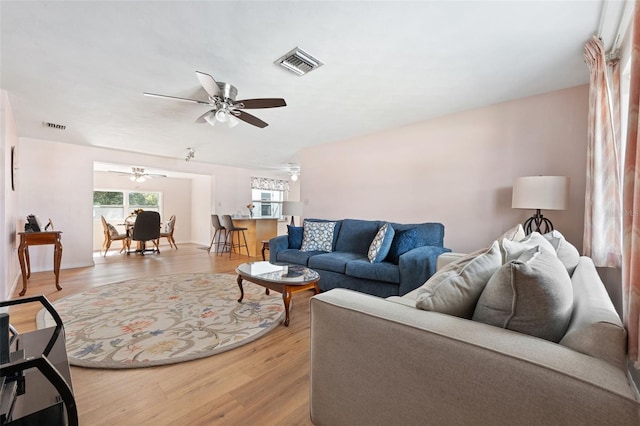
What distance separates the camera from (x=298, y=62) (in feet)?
7.65

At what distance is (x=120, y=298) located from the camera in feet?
10.3

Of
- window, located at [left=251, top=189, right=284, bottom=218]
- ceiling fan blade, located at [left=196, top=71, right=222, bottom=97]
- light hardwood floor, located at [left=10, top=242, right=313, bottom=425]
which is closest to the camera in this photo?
light hardwood floor, located at [left=10, top=242, right=313, bottom=425]

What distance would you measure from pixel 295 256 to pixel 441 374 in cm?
287

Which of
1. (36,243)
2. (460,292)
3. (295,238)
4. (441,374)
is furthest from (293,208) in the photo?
(441,374)

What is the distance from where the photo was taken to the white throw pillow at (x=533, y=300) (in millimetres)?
824

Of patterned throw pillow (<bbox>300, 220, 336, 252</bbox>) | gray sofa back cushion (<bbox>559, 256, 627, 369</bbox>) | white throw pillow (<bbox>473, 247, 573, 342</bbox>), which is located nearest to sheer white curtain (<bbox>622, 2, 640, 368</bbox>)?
gray sofa back cushion (<bbox>559, 256, 627, 369</bbox>)

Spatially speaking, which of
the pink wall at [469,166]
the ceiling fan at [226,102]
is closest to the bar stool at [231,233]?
the pink wall at [469,166]

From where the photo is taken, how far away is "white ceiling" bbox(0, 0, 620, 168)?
5.77 ft

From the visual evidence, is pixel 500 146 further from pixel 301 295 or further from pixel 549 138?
pixel 301 295

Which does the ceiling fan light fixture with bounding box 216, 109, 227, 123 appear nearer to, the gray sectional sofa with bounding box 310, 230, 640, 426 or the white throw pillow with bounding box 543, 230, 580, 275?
the gray sectional sofa with bounding box 310, 230, 640, 426

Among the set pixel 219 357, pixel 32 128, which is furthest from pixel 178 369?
pixel 32 128

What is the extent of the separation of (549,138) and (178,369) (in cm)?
409

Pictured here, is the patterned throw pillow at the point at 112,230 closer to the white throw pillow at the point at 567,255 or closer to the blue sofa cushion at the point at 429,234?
the blue sofa cushion at the point at 429,234

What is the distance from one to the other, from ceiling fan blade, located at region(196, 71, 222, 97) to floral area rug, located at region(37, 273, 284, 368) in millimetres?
2097
